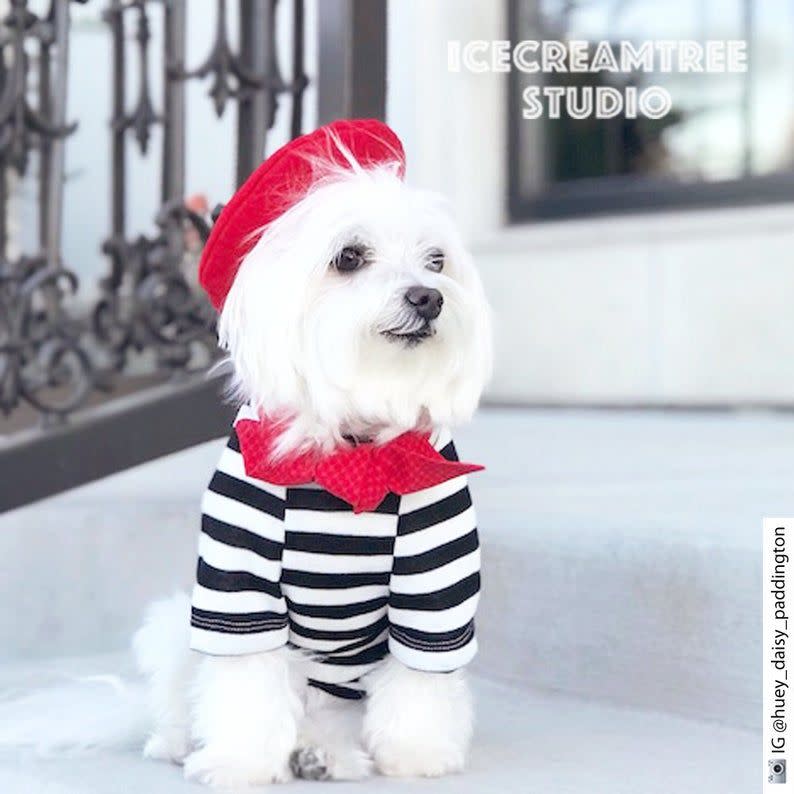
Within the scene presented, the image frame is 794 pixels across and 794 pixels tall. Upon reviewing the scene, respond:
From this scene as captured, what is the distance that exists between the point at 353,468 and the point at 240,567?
19 cm

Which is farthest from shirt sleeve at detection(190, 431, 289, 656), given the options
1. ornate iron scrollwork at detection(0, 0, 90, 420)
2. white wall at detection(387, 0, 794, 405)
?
white wall at detection(387, 0, 794, 405)

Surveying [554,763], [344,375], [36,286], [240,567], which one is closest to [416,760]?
[554,763]

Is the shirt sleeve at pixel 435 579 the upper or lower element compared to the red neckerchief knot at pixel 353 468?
lower

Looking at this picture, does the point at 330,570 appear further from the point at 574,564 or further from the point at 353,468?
the point at 574,564

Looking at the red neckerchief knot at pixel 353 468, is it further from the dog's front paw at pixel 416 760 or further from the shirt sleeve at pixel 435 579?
the dog's front paw at pixel 416 760

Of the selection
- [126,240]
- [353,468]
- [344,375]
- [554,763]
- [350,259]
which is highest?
[126,240]

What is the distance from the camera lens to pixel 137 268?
2.84 m

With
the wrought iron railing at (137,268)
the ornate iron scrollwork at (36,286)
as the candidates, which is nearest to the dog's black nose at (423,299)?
the wrought iron railing at (137,268)

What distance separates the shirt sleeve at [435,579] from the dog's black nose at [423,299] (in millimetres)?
238

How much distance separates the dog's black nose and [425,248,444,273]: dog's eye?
0.40 feet

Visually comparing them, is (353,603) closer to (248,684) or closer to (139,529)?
(248,684)

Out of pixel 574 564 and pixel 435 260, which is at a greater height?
pixel 435 260

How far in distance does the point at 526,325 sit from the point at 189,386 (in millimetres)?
2151

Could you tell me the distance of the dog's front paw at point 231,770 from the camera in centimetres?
177
